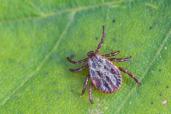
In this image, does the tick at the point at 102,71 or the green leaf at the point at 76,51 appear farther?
the tick at the point at 102,71

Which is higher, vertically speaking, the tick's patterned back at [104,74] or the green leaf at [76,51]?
the green leaf at [76,51]

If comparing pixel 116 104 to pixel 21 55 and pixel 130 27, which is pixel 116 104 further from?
pixel 21 55

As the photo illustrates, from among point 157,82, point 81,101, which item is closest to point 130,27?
point 157,82

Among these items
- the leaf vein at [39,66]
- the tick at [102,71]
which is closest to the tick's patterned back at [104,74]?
the tick at [102,71]

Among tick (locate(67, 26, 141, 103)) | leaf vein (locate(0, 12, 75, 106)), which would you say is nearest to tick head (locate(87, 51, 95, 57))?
tick (locate(67, 26, 141, 103))

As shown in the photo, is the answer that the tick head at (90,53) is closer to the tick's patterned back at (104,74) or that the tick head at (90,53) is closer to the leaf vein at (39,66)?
the tick's patterned back at (104,74)

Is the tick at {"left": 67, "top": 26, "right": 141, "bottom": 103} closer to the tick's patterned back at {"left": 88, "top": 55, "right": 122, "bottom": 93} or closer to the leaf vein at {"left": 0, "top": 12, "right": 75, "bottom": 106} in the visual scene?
the tick's patterned back at {"left": 88, "top": 55, "right": 122, "bottom": 93}
